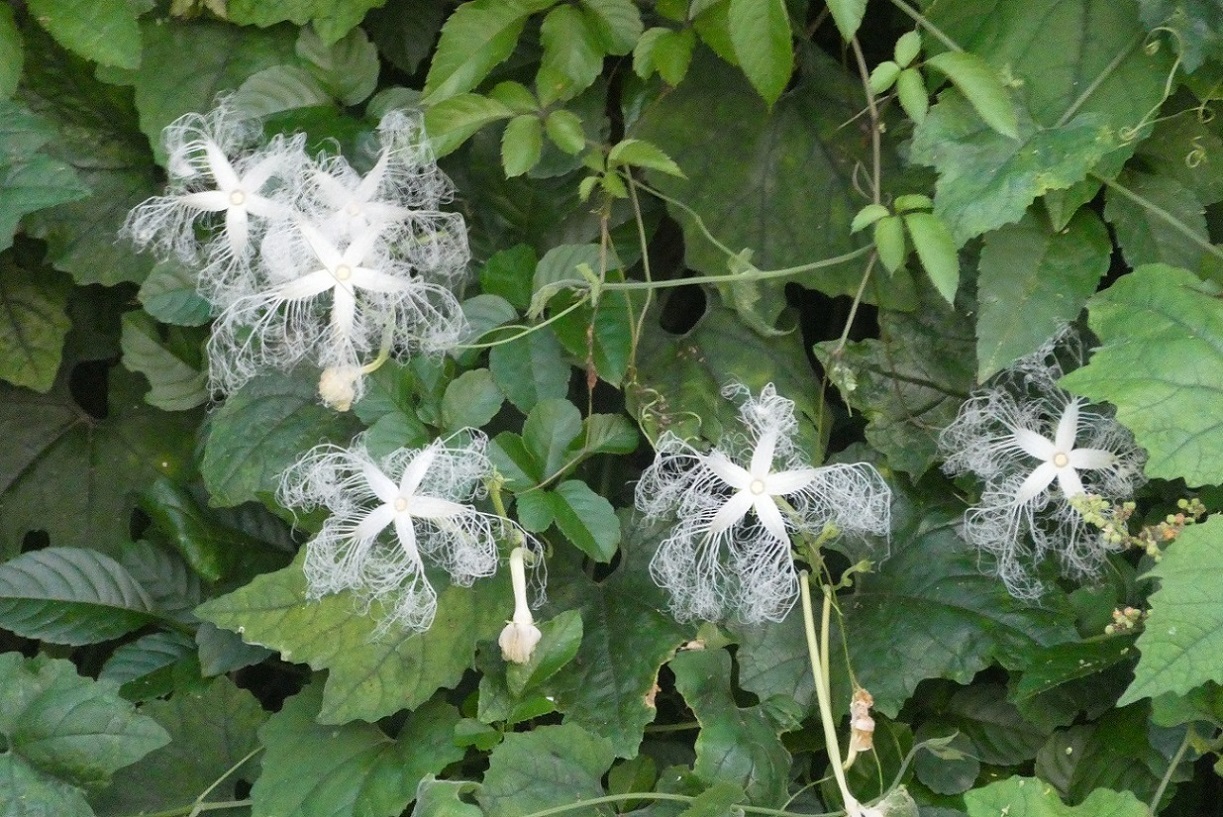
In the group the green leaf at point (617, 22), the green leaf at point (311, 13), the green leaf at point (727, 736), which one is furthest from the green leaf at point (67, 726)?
the green leaf at point (617, 22)

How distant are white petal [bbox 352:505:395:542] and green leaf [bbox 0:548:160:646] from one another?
0.40 meters

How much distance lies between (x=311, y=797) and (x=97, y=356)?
29.4 inches

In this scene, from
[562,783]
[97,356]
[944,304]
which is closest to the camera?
[562,783]

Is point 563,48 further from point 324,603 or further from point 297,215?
point 324,603

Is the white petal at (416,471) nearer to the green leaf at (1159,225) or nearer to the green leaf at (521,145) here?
the green leaf at (521,145)

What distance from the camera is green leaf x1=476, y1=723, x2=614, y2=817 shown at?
3.75ft

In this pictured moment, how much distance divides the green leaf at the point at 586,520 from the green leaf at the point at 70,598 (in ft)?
1.91

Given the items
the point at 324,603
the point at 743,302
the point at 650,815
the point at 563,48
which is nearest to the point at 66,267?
the point at 324,603

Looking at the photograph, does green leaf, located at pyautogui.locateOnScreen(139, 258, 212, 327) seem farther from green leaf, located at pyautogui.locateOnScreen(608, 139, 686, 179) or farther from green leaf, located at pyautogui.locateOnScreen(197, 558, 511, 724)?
green leaf, located at pyautogui.locateOnScreen(608, 139, 686, 179)

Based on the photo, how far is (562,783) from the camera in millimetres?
1164

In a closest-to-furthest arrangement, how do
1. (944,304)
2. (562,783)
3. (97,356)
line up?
(562,783)
(944,304)
(97,356)

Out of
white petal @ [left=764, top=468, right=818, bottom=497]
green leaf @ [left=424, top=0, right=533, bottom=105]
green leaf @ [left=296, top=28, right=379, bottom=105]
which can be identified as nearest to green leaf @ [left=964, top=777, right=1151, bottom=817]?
white petal @ [left=764, top=468, right=818, bottom=497]

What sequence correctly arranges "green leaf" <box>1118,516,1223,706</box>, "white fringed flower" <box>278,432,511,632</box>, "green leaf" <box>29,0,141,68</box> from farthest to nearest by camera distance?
"green leaf" <box>29,0,141,68</box>, "white fringed flower" <box>278,432,511,632</box>, "green leaf" <box>1118,516,1223,706</box>

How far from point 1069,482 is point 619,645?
0.52 metres
